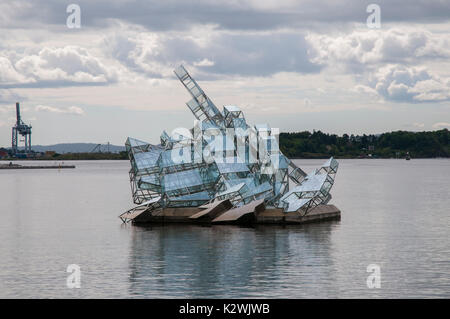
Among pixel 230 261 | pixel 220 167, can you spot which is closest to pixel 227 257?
pixel 230 261

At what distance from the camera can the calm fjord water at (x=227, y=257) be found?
5703 cm

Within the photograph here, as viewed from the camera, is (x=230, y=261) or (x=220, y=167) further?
(x=220, y=167)

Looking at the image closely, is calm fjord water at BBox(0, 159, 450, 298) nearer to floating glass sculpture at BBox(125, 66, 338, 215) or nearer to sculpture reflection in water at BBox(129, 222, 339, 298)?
sculpture reflection in water at BBox(129, 222, 339, 298)

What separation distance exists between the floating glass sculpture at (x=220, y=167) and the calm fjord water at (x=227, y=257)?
4947 mm

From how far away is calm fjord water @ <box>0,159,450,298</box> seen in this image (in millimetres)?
57031

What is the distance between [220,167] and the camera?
101 m

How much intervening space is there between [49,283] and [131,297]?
850 cm

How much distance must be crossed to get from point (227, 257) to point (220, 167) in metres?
30.3

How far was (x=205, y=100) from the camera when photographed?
367ft

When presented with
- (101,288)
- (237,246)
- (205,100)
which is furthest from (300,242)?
(205,100)

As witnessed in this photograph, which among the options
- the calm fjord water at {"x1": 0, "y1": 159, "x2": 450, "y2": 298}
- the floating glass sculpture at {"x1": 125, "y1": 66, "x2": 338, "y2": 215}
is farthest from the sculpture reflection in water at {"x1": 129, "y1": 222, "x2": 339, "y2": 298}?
the floating glass sculpture at {"x1": 125, "y1": 66, "x2": 338, "y2": 215}

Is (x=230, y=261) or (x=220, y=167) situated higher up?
(x=220, y=167)

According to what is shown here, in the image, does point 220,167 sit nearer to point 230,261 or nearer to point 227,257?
point 227,257
